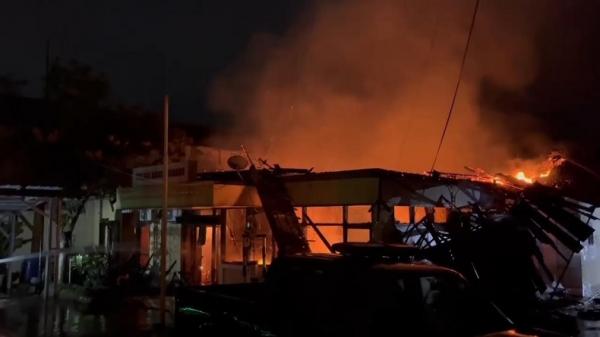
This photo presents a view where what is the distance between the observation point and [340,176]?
439 inches

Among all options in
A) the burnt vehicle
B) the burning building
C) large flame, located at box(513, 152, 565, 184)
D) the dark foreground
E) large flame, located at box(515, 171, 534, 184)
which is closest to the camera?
the burnt vehicle

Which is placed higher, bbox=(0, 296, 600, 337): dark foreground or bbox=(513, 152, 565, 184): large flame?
bbox=(513, 152, 565, 184): large flame

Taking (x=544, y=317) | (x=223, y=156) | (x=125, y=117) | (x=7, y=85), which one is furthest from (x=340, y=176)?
(x=7, y=85)

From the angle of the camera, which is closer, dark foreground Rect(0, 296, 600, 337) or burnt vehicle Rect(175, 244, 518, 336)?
burnt vehicle Rect(175, 244, 518, 336)

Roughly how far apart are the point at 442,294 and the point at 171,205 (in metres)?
9.42

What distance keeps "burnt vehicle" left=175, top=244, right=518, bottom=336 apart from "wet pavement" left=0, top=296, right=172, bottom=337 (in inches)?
207

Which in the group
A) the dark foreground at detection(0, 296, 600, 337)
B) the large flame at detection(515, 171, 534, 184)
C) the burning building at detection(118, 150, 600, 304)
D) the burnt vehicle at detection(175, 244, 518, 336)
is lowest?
the dark foreground at detection(0, 296, 600, 337)

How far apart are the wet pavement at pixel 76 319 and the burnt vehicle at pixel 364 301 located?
17.3 ft

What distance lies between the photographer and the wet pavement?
35.4 ft

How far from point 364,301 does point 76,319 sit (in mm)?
8783

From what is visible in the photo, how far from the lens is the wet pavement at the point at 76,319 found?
10805 millimetres

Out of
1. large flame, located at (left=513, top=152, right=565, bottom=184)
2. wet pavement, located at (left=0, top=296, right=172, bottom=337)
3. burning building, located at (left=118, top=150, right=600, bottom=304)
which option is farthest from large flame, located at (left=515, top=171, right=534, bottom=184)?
wet pavement, located at (left=0, top=296, right=172, bottom=337)

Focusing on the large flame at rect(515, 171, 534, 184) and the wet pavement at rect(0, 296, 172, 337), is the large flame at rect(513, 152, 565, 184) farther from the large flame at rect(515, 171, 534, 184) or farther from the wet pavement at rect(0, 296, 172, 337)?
the wet pavement at rect(0, 296, 172, 337)

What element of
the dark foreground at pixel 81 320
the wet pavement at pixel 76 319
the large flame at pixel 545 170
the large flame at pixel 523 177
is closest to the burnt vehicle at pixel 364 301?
the dark foreground at pixel 81 320
